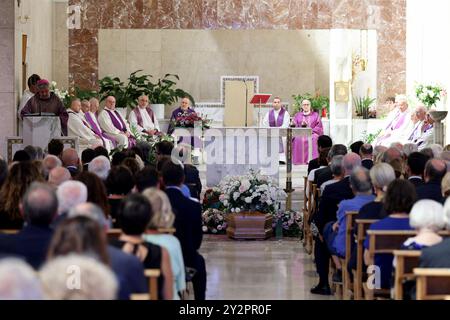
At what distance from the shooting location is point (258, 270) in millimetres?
11188

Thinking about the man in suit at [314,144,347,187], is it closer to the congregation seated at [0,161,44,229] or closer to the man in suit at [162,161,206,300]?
the man in suit at [162,161,206,300]

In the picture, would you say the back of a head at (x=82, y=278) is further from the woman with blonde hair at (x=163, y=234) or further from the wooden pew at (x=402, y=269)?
the wooden pew at (x=402, y=269)

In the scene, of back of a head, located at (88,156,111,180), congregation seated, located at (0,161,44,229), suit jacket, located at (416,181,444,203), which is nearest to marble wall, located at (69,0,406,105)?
back of a head, located at (88,156,111,180)

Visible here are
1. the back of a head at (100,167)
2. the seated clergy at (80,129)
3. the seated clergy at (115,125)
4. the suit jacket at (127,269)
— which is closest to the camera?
the suit jacket at (127,269)

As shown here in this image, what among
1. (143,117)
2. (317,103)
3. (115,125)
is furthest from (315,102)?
(115,125)

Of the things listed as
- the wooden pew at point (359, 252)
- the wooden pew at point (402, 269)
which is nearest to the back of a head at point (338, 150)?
the wooden pew at point (359, 252)

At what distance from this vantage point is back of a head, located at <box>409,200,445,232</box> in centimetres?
646

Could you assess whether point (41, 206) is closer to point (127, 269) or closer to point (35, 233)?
point (35, 233)

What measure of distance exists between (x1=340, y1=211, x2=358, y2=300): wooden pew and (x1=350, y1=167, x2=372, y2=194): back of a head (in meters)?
0.25

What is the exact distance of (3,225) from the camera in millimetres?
7594

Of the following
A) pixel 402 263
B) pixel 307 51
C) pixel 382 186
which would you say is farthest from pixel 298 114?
pixel 402 263

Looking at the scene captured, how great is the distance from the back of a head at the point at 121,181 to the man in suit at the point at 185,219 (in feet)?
0.91

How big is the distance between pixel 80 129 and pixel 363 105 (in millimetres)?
6451

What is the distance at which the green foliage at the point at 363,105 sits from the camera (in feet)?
72.8
